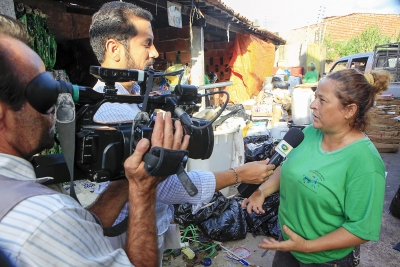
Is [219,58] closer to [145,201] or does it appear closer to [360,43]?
[145,201]

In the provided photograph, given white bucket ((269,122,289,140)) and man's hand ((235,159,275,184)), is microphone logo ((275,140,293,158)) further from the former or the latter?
white bucket ((269,122,289,140))

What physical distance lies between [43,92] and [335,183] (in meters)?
1.39

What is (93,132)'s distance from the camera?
0.83 m

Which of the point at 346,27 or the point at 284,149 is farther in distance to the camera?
the point at 346,27

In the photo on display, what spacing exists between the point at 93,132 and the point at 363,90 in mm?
1497

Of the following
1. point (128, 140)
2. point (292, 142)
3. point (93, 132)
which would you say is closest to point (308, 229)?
point (292, 142)

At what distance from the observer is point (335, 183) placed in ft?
4.67

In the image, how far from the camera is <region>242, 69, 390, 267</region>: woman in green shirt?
1.34 meters

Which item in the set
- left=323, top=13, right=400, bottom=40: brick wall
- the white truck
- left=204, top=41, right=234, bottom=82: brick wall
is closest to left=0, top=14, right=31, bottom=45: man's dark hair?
the white truck

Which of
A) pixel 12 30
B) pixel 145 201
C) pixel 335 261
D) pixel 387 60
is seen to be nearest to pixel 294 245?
pixel 335 261

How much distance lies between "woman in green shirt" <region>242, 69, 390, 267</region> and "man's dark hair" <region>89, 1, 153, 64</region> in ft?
4.07

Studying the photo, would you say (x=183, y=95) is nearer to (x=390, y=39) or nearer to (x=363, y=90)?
(x=363, y=90)

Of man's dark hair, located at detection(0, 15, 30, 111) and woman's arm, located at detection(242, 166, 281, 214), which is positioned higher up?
man's dark hair, located at detection(0, 15, 30, 111)

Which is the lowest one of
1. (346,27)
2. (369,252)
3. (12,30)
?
(369,252)
